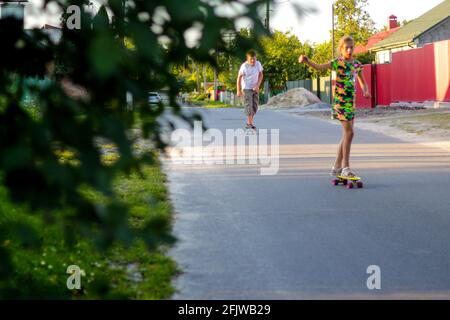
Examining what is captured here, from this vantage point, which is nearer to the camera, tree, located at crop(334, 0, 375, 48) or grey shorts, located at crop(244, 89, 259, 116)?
grey shorts, located at crop(244, 89, 259, 116)

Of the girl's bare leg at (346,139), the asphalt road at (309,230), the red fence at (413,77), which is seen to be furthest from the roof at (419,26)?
the girl's bare leg at (346,139)

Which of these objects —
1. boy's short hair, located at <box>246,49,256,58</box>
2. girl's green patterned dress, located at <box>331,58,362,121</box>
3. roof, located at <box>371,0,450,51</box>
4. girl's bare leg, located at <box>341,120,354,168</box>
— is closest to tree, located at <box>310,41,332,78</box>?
roof, located at <box>371,0,450,51</box>

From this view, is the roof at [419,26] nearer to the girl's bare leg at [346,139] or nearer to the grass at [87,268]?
the girl's bare leg at [346,139]

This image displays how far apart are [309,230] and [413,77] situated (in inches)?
1165

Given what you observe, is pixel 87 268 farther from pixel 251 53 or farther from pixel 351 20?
pixel 351 20

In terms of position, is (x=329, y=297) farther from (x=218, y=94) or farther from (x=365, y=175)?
(x=218, y=94)

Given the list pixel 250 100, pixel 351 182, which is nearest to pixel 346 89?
pixel 351 182

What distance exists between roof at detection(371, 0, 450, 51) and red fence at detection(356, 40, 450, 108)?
74.9 ft

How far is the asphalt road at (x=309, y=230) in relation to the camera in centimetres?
548

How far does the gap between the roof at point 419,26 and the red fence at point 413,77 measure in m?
22.8

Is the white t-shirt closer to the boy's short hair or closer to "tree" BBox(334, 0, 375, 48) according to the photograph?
the boy's short hair

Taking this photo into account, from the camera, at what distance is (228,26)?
2.41 meters

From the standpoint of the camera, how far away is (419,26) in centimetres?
6378

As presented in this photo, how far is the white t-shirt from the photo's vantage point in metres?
18.3
